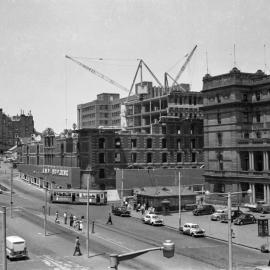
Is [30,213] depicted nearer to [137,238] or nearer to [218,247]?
[137,238]

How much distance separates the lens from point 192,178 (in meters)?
110

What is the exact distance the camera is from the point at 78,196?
89750 mm

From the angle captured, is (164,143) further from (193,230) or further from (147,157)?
(193,230)

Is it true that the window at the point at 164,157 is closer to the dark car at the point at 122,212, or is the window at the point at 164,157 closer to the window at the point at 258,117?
the window at the point at 258,117

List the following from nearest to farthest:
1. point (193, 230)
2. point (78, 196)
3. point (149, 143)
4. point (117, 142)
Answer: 1. point (193, 230)
2. point (78, 196)
3. point (117, 142)
4. point (149, 143)

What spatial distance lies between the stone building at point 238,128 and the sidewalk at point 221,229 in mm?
11695

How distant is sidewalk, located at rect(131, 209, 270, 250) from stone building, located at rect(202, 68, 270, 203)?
11.7 meters

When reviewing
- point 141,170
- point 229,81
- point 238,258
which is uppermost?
point 229,81

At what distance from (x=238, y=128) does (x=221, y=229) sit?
3048 cm

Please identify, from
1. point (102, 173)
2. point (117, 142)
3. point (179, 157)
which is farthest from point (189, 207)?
point (179, 157)

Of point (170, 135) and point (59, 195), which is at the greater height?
point (170, 135)

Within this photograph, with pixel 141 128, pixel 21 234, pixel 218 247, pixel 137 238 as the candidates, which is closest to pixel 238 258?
pixel 218 247

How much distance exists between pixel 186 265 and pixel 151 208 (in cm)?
3589

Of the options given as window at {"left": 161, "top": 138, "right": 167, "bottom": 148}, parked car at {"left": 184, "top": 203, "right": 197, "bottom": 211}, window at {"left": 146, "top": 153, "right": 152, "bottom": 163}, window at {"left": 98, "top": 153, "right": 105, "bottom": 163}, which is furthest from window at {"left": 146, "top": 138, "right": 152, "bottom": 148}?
parked car at {"left": 184, "top": 203, "right": 197, "bottom": 211}
